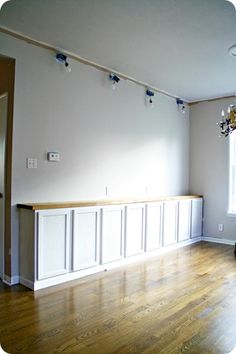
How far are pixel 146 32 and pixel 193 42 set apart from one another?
0.58 m

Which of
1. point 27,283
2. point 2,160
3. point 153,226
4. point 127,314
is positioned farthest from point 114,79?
point 127,314

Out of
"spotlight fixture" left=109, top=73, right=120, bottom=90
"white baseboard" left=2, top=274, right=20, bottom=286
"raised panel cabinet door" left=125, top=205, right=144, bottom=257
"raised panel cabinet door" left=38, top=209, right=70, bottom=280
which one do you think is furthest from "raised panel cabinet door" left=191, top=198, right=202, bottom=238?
"white baseboard" left=2, top=274, right=20, bottom=286

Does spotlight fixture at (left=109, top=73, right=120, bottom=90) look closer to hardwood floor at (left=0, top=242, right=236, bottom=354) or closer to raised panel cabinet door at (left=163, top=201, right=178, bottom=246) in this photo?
raised panel cabinet door at (left=163, top=201, right=178, bottom=246)

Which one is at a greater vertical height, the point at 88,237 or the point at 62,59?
the point at 62,59

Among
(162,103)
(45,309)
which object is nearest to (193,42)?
(162,103)

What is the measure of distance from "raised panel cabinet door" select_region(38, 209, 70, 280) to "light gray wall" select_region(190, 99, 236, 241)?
127 inches

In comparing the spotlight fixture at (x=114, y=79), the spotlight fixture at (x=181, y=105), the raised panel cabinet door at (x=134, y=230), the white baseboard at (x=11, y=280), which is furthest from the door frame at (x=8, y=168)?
the spotlight fixture at (x=181, y=105)

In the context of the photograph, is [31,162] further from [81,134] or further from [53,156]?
[81,134]

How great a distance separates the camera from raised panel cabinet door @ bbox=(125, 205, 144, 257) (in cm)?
395

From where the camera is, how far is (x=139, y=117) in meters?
4.59

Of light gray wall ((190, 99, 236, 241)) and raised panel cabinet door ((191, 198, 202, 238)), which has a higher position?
light gray wall ((190, 99, 236, 241))

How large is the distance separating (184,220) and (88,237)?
7.24 ft

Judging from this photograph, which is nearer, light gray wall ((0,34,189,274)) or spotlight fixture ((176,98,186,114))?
light gray wall ((0,34,189,274))

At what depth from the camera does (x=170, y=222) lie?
15.5 ft
